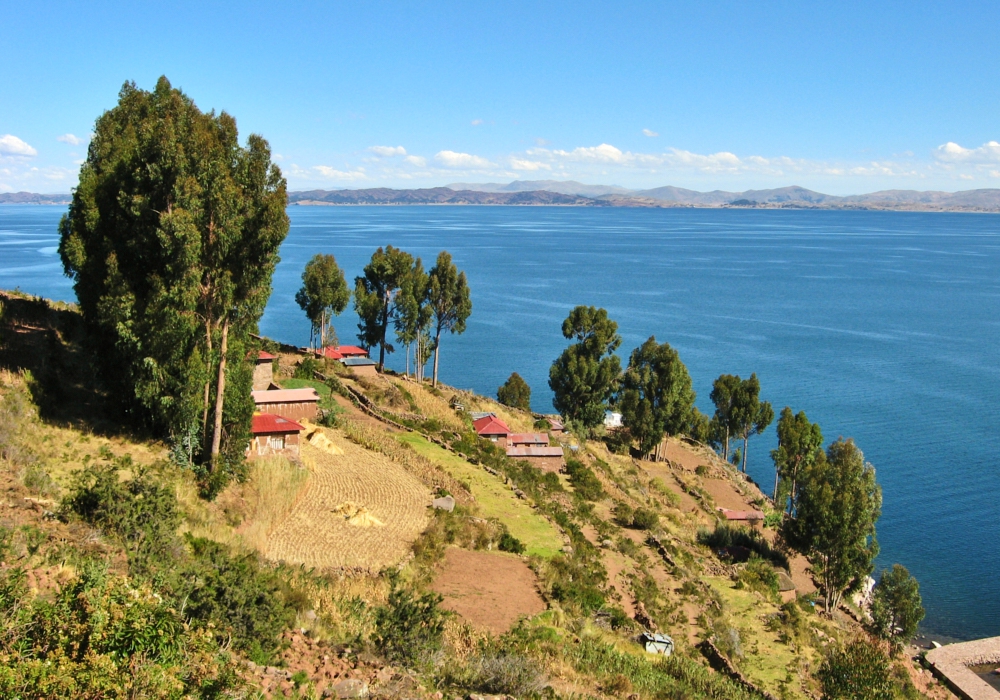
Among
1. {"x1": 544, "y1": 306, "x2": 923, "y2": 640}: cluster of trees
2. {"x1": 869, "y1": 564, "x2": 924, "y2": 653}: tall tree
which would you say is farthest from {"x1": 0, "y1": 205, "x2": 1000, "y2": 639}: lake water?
{"x1": 544, "y1": 306, "x2": 923, "y2": 640}: cluster of trees

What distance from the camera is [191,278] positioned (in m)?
16.9

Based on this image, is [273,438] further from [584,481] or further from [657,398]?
[657,398]

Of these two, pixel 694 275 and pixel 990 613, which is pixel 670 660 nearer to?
pixel 990 613

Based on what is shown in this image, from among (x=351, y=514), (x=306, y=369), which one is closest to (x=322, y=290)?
(x=306, y=369)

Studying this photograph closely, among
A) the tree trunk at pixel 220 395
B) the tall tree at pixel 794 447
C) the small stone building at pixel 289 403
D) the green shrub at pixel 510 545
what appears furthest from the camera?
the tall tree at pixel 794 447

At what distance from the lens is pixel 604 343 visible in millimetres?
47312

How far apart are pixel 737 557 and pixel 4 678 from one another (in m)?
25.3

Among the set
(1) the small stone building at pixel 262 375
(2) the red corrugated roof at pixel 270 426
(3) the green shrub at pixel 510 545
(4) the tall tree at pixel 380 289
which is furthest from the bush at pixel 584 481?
(4) the tall tree at pixel 380 289

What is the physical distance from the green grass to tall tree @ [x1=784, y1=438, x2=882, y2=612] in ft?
39.9

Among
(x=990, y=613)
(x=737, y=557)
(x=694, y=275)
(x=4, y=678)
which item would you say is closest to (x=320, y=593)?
(x=4, y=678)

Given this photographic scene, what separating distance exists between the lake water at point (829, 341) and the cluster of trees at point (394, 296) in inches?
541

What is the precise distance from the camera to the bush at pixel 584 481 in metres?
28.5

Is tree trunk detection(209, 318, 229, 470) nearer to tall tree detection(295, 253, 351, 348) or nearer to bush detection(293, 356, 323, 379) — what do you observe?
bush detection(293, 356, 323, 379)

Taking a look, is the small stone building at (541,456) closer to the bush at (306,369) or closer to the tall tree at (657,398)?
the bush at (306,369)
